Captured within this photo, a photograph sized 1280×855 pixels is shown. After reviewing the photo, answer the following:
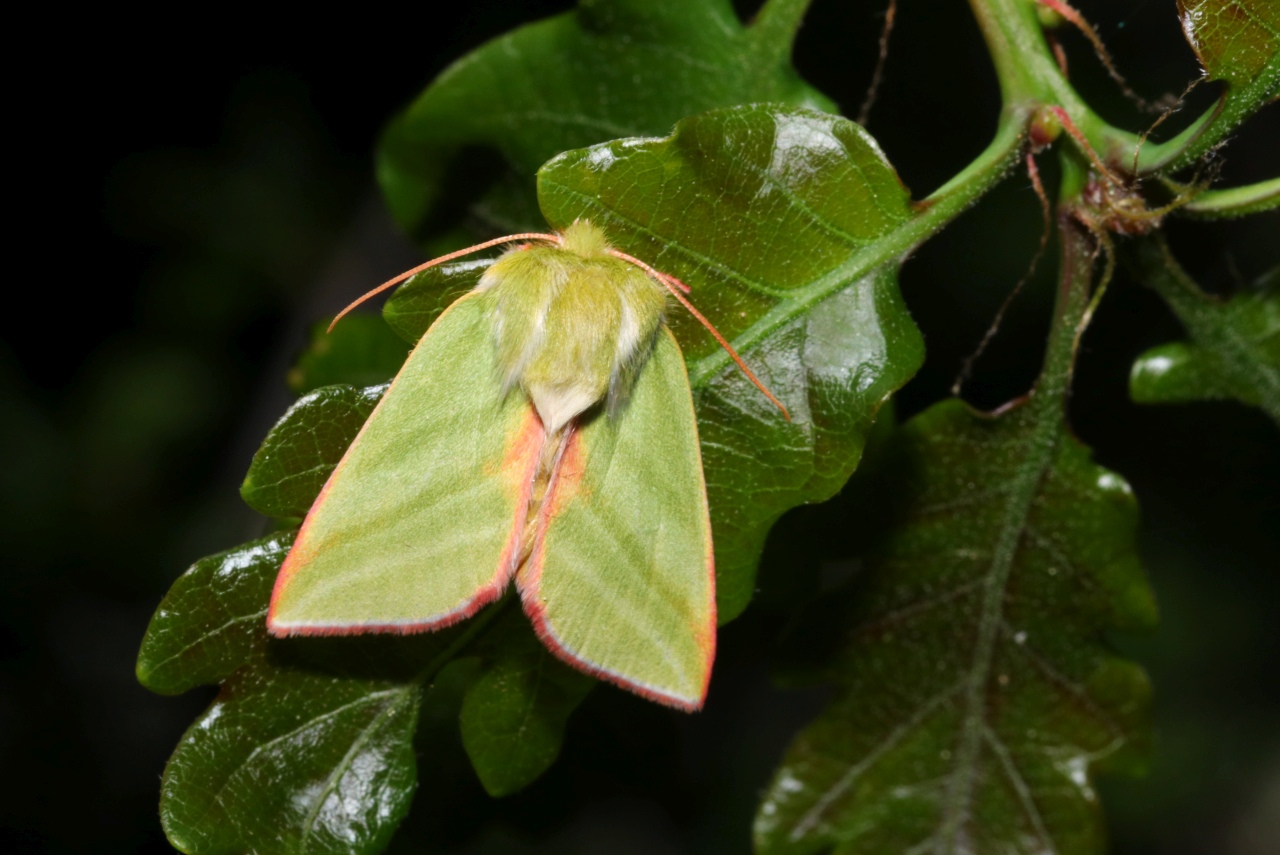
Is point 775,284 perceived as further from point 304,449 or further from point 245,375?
point 245,375

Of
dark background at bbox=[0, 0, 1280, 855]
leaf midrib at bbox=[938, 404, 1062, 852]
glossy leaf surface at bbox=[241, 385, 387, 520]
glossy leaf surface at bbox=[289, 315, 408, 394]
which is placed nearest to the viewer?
glossy leaf surface at bbox=[241, 385, 387, 520]

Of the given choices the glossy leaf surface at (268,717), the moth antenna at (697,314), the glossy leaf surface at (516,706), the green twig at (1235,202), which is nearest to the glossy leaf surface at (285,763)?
the glossy leaf surface at (268,717)

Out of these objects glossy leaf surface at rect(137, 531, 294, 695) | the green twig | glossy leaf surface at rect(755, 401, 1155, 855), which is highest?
glossy leaf surface at rect(137, 531, 294, 695)

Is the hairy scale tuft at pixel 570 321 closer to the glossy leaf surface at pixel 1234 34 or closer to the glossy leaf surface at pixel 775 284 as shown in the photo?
the glossy leaf surface at pixel 775 284

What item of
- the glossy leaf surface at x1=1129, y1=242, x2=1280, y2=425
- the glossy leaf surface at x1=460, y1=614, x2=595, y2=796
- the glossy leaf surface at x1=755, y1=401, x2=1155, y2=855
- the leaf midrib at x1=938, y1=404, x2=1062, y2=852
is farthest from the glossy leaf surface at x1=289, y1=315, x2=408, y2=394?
the glossy leaf surface at x1=1129, y1=242, x2=1280, y2=425

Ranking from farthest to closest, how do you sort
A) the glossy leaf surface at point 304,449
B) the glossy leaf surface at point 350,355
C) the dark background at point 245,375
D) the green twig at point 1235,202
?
the dark background at point 245,375
the glossy leaf surface at point 350,355
the green twig at point 1235,202
the glossy leaf surface at point 304,449

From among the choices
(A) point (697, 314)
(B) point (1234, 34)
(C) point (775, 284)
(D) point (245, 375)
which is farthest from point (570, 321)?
(D) point (245, 375)

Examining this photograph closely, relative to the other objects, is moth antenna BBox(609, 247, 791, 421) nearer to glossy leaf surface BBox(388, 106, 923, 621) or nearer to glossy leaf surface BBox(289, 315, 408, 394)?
glossy leaf surface BBox(388, 106, 923, 621)

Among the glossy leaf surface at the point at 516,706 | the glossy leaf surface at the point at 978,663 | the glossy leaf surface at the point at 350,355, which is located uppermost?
the glossy leaf surface at the point at 350,355
